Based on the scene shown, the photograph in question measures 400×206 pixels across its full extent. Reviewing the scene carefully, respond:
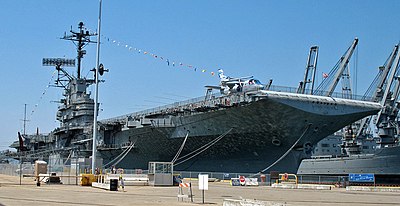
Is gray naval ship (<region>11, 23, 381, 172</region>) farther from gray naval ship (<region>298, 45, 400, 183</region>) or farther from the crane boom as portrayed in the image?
the crane boom

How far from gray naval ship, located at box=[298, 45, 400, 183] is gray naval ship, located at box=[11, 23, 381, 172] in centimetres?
724

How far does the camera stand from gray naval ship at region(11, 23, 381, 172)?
29.5 metres

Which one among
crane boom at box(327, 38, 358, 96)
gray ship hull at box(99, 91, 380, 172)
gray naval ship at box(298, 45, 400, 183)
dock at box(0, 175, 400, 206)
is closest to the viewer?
dock at box(0, 175, 400, 206)

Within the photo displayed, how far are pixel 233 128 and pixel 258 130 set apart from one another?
1.64 meters

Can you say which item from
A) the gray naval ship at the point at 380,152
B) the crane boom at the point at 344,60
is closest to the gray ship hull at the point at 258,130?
the gray naval ship at the point at 380,152

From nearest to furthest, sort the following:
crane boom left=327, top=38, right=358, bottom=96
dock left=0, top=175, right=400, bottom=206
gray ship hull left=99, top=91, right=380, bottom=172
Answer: dock left=0, top=175, right=400, bottom=206, gray ship hull left=99, top=91, right=380, bottom=172, crane boom left=327, top=38, right=358, bottom=96

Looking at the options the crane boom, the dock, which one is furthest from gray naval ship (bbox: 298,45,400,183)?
the dock

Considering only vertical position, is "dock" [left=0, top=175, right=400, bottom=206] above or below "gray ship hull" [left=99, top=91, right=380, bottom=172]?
below

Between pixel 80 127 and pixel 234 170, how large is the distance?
17926 millimetres

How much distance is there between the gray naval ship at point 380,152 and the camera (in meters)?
38.2

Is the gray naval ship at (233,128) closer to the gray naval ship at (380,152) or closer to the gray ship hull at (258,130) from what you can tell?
the gray ship hull at (258,130)

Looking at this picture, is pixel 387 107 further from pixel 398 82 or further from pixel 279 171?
pixel 279 171

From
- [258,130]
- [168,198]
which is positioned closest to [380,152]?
[258,130]

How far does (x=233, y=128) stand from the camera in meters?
31.7
